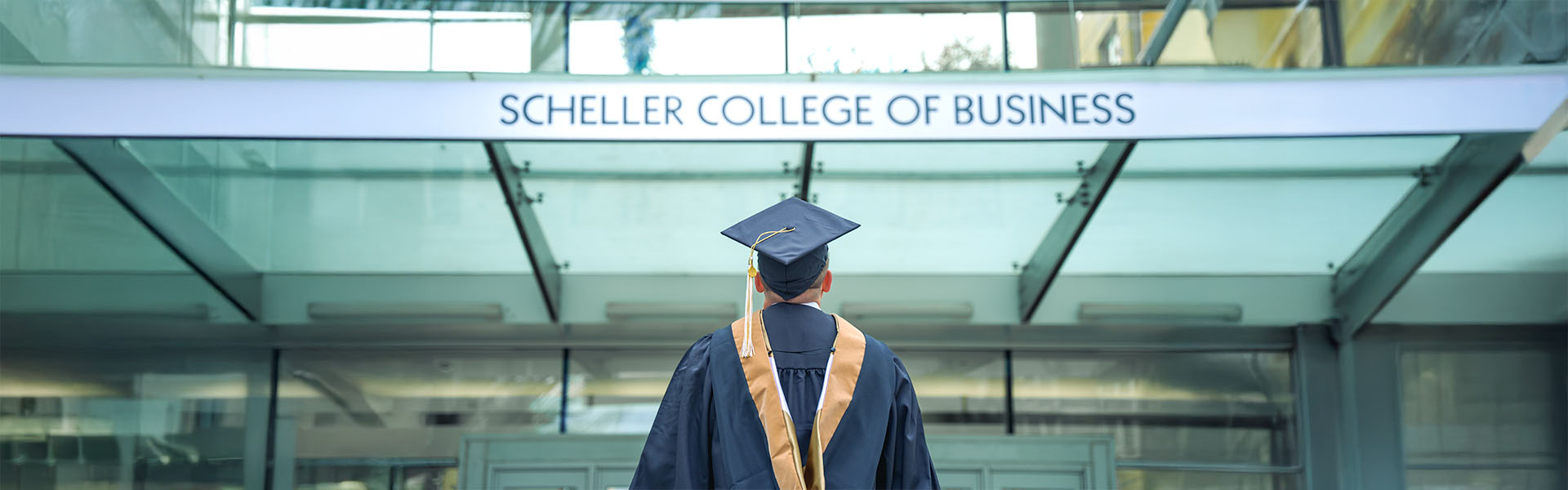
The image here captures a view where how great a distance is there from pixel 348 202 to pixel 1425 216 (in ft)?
17.9

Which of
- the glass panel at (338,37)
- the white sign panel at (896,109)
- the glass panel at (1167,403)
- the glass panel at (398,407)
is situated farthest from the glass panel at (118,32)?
the glass panel at (1167,403)

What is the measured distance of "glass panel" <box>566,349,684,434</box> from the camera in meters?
7.57

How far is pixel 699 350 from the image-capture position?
9.38 feet

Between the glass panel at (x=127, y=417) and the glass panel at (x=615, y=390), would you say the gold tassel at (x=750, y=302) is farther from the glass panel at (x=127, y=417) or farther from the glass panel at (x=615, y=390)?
the glass panel at (x=127, y=417)

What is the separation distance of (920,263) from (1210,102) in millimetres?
2385

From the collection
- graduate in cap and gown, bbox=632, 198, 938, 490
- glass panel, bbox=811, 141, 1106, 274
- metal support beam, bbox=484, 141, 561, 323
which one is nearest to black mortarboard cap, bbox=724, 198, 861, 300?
graduate in cap and gown, bbox=632, 198, 938, 490

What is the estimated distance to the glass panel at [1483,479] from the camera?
721 cm

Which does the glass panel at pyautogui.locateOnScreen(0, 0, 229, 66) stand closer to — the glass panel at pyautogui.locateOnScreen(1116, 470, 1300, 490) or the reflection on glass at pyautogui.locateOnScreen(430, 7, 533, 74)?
the reflection on glass at pyautogui.locateOnScreen(430, 7, 533, 74)

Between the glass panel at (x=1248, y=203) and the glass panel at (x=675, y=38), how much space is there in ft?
6.04

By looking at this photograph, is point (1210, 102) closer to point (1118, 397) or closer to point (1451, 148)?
point (1451, 148)

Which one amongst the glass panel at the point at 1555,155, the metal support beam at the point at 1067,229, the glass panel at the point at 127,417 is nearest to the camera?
the metal support beam at the point at 1067,229

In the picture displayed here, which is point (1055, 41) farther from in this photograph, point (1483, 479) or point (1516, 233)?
point (1483, 479)

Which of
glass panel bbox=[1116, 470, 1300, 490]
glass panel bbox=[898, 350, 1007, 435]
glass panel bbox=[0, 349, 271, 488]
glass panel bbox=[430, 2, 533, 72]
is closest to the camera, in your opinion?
glass panel bbox=[430, 2, 533, 72]

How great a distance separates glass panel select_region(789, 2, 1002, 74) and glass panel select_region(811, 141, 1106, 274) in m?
0.39
